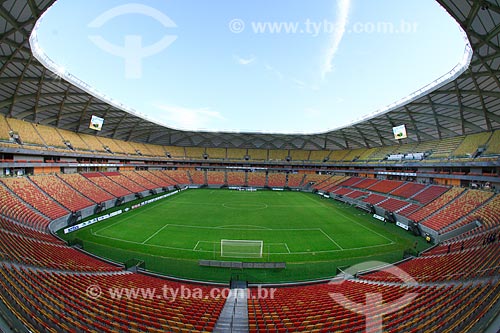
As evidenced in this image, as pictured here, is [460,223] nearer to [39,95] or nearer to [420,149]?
[420,149]

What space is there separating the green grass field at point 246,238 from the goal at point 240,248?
0.09 m

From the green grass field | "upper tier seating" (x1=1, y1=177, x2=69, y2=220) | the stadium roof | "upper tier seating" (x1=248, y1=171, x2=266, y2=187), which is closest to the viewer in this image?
the stadium roof

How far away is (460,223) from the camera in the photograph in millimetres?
21266

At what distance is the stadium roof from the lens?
45.0ft

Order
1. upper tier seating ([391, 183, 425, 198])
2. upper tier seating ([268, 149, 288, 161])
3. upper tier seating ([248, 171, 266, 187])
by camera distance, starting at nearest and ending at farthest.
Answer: upper tier seating ([391, 183, 425, 198]) → upper tier seating ([248, 171, 266, 187]) → upper tier seating ([268, 149, 288, 161])

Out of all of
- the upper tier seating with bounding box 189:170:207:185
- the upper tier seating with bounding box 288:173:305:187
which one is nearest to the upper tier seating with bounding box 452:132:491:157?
the upper tier seating with bounding box 288:173:305:187

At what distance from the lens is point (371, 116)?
3784 centimetres

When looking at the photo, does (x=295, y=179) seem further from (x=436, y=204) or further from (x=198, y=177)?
(x=436, y=204)

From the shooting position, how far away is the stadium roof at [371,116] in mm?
13727

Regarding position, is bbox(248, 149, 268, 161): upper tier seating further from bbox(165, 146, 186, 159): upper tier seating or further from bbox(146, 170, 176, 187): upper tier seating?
bbox(146, 170, 176, 187): upper tier seating

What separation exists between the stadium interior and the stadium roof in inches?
6.0

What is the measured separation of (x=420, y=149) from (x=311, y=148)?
31.2m

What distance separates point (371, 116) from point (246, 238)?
30.6 meters
